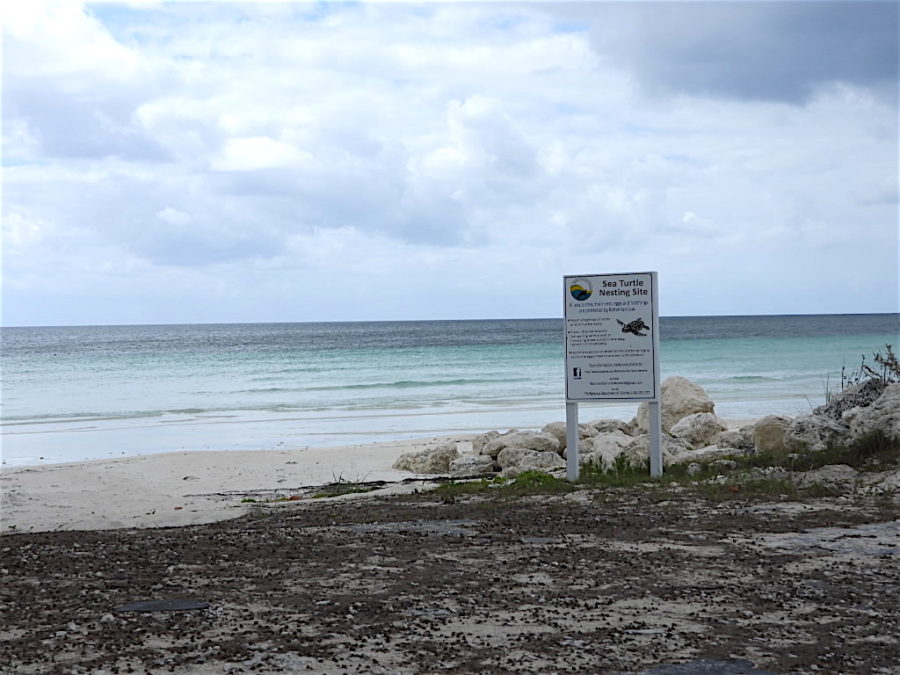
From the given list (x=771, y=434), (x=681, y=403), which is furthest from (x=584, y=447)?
(x=681, y=403)

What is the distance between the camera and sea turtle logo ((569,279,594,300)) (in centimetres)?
1053

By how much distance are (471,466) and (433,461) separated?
93 cm

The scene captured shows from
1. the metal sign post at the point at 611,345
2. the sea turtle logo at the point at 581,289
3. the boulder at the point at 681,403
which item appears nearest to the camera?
the metal sign post at the point at 611,345

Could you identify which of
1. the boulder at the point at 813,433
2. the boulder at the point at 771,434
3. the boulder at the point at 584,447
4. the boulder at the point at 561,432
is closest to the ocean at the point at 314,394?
the boulder at the point at 584,447

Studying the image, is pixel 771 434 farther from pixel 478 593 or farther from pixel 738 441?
pixel 478 593

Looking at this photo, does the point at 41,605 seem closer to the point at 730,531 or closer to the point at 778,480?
the point at 730,531

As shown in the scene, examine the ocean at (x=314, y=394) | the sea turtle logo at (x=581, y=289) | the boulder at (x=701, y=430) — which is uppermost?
the sea turtle logo at (x=581, y=289)

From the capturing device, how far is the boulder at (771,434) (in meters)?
11.1

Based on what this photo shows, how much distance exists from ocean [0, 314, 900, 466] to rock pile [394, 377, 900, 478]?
150 centimetres

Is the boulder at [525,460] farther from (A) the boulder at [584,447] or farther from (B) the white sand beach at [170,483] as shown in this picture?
(B) the white sand beach at [170,483]

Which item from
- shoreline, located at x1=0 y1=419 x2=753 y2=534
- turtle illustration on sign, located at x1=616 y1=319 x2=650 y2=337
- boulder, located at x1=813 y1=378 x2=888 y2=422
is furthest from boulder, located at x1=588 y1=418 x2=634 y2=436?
turtle illustration on sign, located at x1=616 y1=319 x2=650 y2=337

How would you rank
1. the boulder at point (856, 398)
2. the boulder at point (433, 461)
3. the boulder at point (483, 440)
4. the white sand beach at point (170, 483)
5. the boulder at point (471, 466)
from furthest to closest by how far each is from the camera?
the boulder at point (483, 440) < the boulder at point (433, 461) < the boulder at point (471, 466) < the boulder at point (856, 398) < the white sand beach at point (170, 483)

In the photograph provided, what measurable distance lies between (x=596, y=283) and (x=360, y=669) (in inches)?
275

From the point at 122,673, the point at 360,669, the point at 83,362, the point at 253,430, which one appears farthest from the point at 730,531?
the point at 83,362
